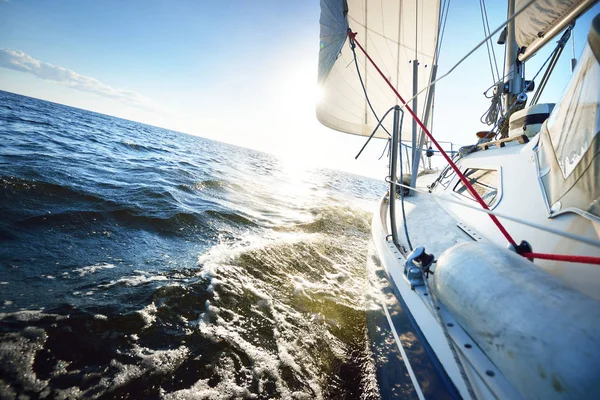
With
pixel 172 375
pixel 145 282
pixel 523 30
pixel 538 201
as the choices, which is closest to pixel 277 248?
pixel 145 282

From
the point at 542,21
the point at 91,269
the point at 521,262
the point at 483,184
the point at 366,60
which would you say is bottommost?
the point at 91,269

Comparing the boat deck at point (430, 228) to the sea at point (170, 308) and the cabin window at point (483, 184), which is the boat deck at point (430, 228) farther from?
the sea at point (170, 308)

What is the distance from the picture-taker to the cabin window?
3.03 m

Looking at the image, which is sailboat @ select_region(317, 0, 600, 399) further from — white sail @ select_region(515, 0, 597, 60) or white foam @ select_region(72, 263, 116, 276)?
white foam @ select_region(72, 263, 116, 276)

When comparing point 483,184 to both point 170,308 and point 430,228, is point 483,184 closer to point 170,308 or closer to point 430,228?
point 430,228

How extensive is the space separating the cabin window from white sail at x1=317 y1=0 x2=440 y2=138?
7.94 feet

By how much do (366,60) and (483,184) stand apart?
460cm

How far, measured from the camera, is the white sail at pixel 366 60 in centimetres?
593

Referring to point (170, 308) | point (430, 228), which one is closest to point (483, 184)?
point (430, 228)

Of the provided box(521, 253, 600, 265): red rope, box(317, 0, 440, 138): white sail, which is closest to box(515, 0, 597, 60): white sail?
box(317, 0, 440, 138): white sail

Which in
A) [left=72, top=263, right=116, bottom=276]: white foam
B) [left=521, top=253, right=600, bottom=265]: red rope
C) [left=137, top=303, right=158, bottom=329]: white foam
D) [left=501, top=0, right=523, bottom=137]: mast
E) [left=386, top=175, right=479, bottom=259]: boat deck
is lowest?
[left=72, top=263, right=116, bottom=276]: white foam

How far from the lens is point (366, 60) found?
6.42 m

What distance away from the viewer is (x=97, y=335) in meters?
2.13

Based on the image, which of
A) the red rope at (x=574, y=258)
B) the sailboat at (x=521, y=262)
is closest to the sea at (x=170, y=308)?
the sailboat at (x=521, y=262)
